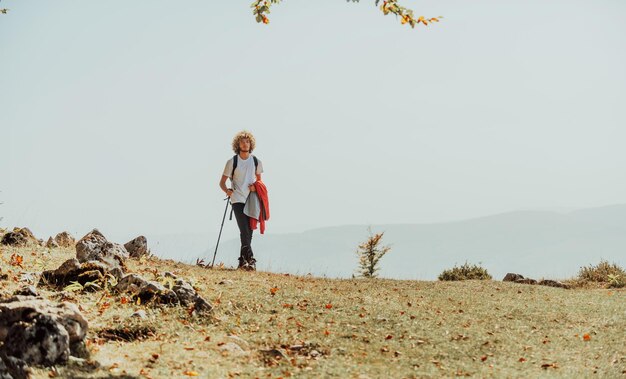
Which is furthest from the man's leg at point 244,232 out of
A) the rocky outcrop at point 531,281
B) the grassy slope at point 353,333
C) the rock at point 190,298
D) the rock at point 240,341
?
the rock at point 240,341

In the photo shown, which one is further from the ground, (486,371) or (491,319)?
(491,319)

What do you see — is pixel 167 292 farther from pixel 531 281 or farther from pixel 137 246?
pixel 531 281

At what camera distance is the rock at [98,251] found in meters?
13.4

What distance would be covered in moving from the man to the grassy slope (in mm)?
3794

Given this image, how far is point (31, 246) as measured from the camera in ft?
54.1

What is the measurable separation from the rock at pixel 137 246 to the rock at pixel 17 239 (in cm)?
253

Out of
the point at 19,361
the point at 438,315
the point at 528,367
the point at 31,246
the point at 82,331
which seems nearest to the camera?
the point at 19,361

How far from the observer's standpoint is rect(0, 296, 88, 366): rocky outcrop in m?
7.73

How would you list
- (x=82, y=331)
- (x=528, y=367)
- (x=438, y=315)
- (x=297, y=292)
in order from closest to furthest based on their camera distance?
1. (x=82, y=331)
2. (x=528, y=367)
3. (x=438, y=315)
4. (x=297, y=292)

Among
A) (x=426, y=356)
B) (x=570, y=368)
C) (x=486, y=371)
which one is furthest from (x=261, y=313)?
(x=570, y=368)

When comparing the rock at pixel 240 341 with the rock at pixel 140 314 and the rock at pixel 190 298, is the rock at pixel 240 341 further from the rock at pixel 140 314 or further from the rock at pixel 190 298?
the rock at pixel 140 314

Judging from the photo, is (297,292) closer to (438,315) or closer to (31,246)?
(438,315)

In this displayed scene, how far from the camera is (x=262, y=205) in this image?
18203 mm

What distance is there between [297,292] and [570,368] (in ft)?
17.7
